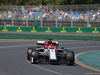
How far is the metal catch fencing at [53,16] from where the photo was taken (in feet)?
120

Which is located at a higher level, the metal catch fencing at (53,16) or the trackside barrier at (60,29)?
the metal catch fencing at (53,16)

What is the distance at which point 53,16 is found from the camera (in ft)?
122

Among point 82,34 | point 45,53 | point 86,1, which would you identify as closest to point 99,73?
point 45,53

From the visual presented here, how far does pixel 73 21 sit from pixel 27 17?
6.14m

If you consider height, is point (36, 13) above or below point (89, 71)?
above

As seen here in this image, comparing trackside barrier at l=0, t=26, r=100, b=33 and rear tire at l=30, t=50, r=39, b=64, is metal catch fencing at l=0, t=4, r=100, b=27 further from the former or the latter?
rear tire at l=30, t=50, r=39, b=64

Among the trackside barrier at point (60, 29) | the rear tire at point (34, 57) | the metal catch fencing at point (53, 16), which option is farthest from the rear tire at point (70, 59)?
the metal catch fencing at point (53, 16)

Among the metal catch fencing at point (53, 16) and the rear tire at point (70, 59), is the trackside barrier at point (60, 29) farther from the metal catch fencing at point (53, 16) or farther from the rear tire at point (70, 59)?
the rear tire at point (70, 59)

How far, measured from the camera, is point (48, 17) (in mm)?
37469

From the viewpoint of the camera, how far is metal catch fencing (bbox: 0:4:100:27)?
36.6m

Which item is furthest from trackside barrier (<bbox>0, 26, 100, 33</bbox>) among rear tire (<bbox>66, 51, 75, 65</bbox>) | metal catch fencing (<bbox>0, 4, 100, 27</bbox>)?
rear tire (<bbox>66, 51, 75, 65</bbox>)

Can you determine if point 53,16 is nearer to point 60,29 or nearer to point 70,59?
point 60,29

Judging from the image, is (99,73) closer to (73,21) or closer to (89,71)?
(89,71)

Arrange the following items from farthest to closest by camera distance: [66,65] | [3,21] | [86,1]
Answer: [86,1], [3,21], [66,65]
